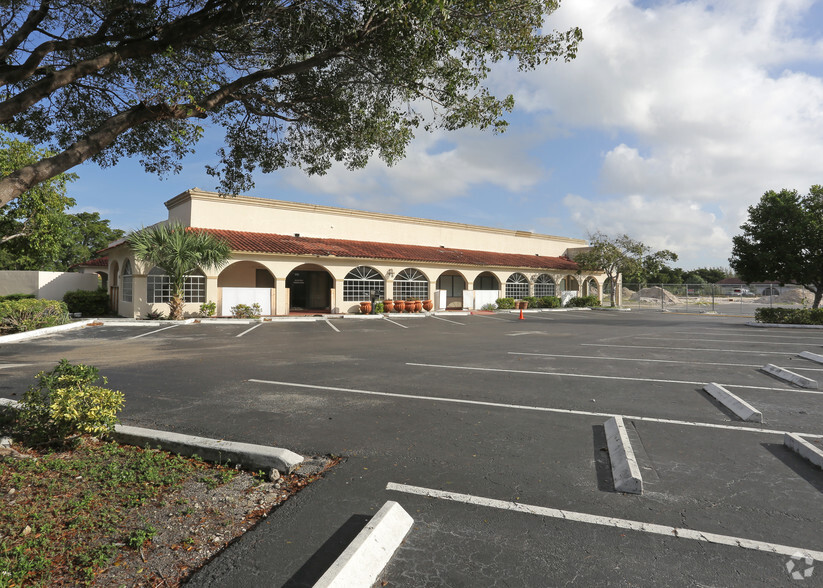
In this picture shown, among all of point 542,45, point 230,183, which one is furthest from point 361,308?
point 542,45

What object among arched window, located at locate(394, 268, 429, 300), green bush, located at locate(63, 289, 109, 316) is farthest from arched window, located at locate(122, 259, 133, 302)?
arched window, located at locate(394, 268, 429, 300)

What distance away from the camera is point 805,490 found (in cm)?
391

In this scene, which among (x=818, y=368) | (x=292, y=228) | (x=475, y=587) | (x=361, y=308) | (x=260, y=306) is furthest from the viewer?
(x=292, y=228)

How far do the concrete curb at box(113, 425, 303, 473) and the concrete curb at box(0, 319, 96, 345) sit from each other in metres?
12.9

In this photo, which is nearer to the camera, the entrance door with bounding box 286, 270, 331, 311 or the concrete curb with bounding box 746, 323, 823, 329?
the concrete curb with bounding box 746, 323, 823, 329

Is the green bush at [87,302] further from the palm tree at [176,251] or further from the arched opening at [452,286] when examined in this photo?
the arched opening at [452,286]

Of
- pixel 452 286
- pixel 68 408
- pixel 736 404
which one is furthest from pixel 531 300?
pixel 68 408

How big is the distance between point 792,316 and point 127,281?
34848 millimetres

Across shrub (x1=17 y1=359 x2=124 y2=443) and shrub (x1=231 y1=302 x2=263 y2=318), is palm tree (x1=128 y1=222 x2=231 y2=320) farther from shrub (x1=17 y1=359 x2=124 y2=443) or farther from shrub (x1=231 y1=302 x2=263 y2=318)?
shrub (x1=17 y1=359 x2=124 y2=443)

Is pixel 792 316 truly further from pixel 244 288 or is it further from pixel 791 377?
pixel 244 288

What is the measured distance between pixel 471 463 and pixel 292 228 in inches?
1008

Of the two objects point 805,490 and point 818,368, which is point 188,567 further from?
point 818,368

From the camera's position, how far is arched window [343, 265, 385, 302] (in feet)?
87.1

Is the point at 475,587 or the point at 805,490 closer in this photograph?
the point at 475,587
